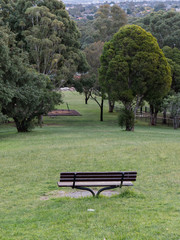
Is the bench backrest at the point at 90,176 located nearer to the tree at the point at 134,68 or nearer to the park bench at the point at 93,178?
the park bench at the point at 93,178

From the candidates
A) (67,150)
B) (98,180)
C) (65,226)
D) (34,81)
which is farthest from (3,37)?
(65,226)

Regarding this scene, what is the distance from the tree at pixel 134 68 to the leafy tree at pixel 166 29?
1915 centimetres

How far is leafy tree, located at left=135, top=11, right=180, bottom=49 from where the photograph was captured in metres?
43.2

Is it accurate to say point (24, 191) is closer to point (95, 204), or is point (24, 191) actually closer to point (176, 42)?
point (95, 204)

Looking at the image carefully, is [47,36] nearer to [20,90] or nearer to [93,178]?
[20,90]

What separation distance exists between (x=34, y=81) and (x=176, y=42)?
1009 inches

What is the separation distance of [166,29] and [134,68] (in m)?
23.3

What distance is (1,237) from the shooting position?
14.9 ft

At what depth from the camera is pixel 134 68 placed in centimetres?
2453

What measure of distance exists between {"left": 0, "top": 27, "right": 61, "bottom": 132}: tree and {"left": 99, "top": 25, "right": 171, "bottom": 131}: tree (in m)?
5.26

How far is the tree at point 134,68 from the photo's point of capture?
80.1 feet

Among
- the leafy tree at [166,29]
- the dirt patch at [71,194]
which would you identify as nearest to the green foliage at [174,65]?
the leafy tree at [166,29]

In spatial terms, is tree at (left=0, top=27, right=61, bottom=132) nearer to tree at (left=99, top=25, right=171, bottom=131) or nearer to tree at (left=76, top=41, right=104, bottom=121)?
tree at (left=99, top=25, right=171, bottom=131)

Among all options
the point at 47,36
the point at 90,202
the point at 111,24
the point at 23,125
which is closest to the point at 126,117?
the point at 23,125
